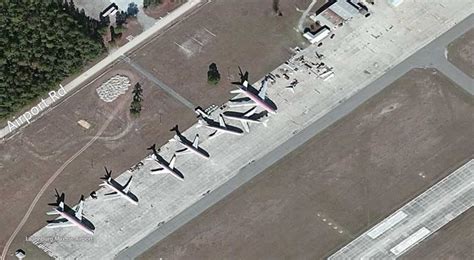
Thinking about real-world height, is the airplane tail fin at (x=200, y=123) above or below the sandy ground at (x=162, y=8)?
below

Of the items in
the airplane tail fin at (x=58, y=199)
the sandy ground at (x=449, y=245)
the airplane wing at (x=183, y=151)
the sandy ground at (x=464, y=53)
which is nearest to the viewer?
the sandy ground at (x=449, y=245)

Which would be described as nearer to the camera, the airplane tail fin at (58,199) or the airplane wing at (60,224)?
the airplane wing at (60,224)

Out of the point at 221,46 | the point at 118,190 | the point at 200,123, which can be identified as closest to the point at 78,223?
the point at 118,190

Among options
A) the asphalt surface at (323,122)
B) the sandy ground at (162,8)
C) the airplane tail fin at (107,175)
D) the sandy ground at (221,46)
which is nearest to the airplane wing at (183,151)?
the asphalt surface at (323,122)

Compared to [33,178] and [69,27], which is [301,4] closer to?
[69,27]

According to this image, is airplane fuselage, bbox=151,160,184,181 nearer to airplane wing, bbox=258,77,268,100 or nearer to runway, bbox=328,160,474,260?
airplane wing, bbox=258,77,268,100

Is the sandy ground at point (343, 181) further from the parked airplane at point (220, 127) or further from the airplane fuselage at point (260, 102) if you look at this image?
the parked airplane at point (220, 127)

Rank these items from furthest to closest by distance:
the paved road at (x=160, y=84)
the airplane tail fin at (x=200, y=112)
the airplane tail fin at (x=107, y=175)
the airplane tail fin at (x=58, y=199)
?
the paved road at (x=160, y=84) → the airplane tail fin at (x=200, y=112) → the airplane tail fin at (x=107, y=175) → the airplane tail fin at (x=58, y=199)

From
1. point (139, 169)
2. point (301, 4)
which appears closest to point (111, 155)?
point (139, 169)
